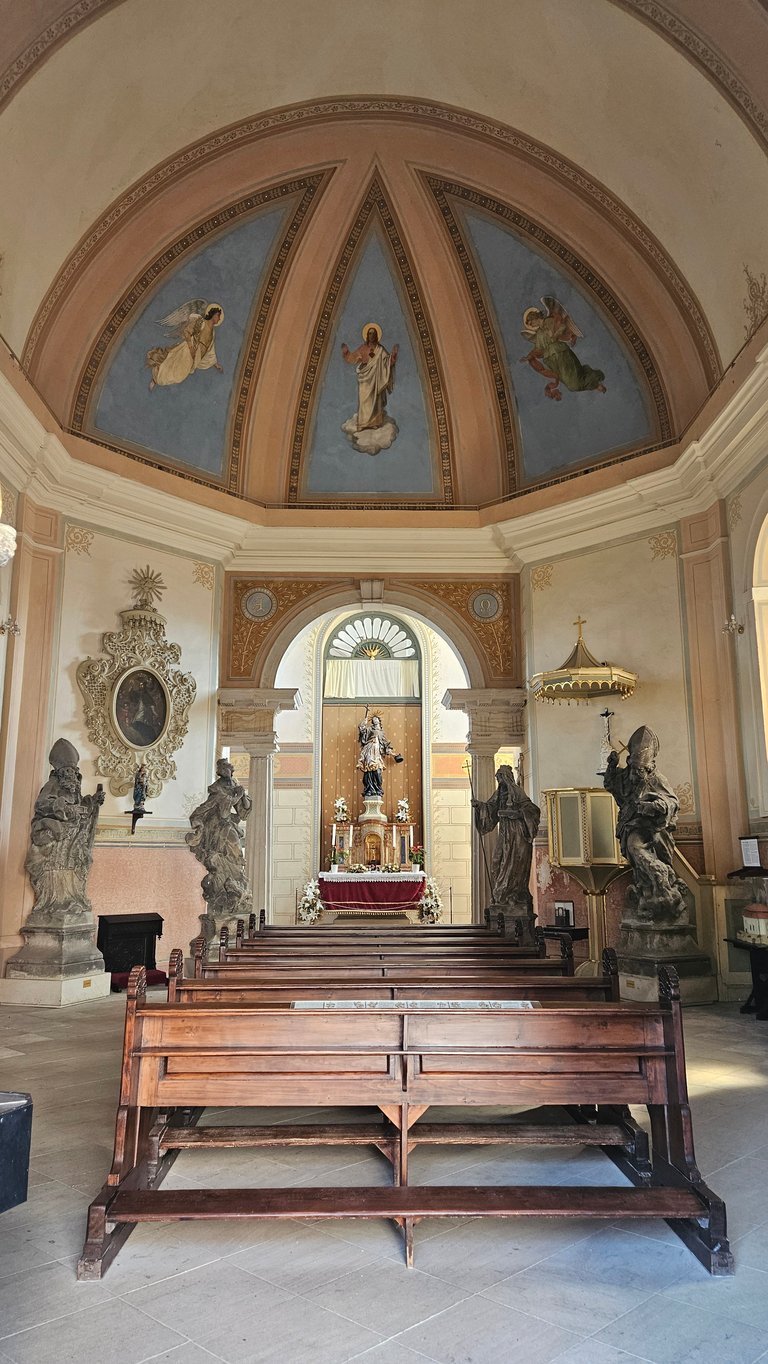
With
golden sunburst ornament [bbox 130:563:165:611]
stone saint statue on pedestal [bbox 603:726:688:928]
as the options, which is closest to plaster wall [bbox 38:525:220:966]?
golden sunburst ornament [bbox 130:563:165:611]

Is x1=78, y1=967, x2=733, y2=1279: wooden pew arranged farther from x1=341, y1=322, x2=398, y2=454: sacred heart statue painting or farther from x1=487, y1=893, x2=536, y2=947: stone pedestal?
x1=341, y1=322, x2=398, y2=454: sacred heart statue painting

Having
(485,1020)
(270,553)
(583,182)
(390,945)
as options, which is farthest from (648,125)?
(485,1020)

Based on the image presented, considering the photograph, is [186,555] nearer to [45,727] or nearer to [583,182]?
[45,727]

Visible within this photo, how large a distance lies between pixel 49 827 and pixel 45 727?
1624 mm

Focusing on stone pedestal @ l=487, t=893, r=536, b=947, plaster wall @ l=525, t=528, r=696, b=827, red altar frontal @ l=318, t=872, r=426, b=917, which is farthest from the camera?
red altar frontal @ l=318, t=872, r=426, b=917

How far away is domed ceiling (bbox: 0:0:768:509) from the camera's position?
959cm

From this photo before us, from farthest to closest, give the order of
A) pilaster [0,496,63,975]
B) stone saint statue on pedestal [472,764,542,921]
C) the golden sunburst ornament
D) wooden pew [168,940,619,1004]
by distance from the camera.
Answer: the golden sunburst ornament → stone saint statue on pedestal [472,764,542,921] → pilaster [0,496,63,975] → wooden pew [168,940,619,1004]

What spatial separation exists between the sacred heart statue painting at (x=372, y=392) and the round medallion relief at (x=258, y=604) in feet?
9.25

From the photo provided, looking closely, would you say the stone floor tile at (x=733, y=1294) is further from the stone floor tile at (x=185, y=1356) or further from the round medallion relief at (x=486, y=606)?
the round medallion relief at (x=486, y=606)

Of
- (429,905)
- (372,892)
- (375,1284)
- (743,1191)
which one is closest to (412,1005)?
(375,1284)

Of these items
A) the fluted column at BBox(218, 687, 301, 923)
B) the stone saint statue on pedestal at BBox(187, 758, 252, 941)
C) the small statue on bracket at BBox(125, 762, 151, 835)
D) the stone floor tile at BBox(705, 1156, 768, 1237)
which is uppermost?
the fluted column at BBox(218, 687, 301, 923)

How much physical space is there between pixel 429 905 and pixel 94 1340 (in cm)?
1565

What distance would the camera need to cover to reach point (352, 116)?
1175cm

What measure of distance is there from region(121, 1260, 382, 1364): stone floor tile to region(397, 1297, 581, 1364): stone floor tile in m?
0.19
